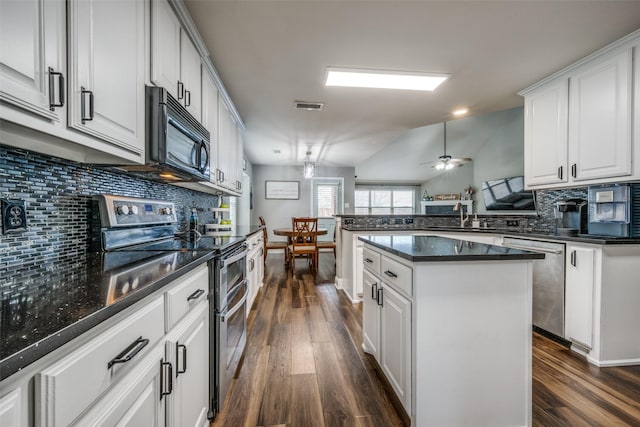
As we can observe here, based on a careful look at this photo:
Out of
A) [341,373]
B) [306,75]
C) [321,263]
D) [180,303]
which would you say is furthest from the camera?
[321,263]

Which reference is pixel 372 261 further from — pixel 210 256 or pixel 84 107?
pixel 84 107

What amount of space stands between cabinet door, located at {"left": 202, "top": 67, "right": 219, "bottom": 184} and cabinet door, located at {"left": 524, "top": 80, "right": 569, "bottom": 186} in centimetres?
292

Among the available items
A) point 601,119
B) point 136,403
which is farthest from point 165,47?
point 601,119

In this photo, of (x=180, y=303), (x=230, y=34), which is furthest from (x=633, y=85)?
(x=180, y=303)

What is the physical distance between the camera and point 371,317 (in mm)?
1922

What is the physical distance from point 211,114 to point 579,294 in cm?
318

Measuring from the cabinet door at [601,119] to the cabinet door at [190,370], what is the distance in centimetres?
289

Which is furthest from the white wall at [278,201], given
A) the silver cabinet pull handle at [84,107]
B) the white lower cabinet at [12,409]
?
the white lower cabinet at [12,409]

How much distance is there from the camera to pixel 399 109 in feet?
10.3

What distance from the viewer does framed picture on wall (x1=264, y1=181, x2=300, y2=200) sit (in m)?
7.16

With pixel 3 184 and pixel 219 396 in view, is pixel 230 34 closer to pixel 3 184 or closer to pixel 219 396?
pixel 3 184

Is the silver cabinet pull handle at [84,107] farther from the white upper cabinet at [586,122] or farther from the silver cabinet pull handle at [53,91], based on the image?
the white upper cabinet at [586,122]

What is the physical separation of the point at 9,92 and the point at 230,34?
1492 millimetres

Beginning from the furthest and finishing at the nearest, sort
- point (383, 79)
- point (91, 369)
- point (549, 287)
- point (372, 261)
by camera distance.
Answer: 1. point (383, 79)
2. point (549, 287)
3. point (372, 261)
4. point (91, 369)
